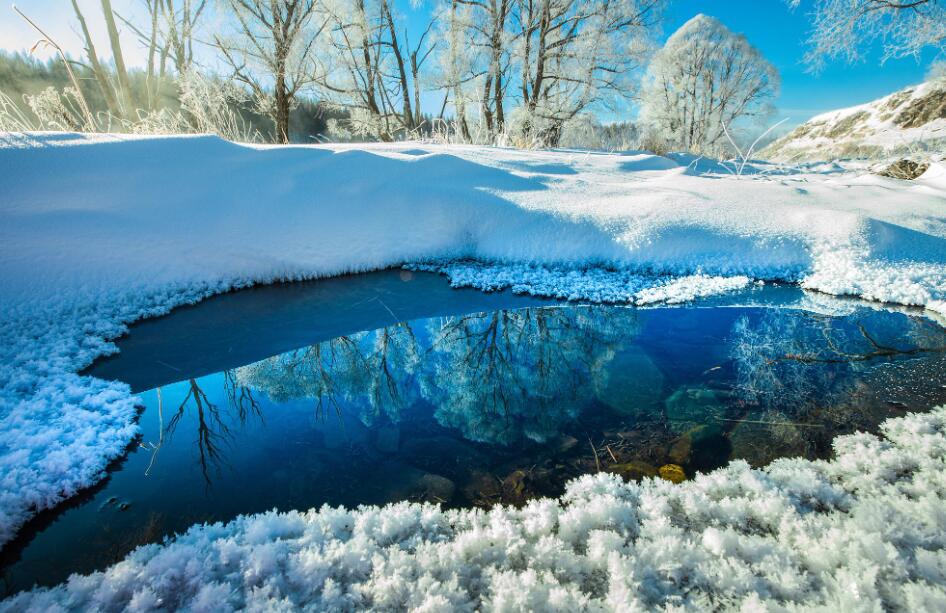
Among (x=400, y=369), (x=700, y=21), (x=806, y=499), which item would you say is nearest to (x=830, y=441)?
(x=806, y=499)

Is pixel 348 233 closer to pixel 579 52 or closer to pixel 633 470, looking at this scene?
pixel 633 470

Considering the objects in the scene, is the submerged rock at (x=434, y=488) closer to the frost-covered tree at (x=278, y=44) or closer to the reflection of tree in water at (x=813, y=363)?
the reflection of tree in water at (x=813, y=363)

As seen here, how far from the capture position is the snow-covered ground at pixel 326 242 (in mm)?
1520

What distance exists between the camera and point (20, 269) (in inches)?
91.9

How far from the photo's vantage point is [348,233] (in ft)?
10.5

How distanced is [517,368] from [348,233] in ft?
6.27

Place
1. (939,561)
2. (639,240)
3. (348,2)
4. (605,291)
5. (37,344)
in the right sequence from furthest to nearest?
(348,2), (639,240), (605,291), (37,344), (939,561)

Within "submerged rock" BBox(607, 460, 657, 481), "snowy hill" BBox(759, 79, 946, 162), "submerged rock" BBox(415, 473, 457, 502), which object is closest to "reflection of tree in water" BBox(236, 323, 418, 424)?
"submerged rock" BBox(415, 473, 457, 502)

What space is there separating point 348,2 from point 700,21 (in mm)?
12011

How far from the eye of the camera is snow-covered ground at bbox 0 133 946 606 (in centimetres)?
152

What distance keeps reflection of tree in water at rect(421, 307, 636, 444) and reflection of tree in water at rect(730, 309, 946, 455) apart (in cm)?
62

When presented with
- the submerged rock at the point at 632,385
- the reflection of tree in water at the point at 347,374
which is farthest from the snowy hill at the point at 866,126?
the reflection of tree in water at the point at 347,374

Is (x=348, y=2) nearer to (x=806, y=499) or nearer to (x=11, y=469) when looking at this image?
(x=11, y=469)

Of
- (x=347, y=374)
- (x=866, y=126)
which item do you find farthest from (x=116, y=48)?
(x=866, y=126)
